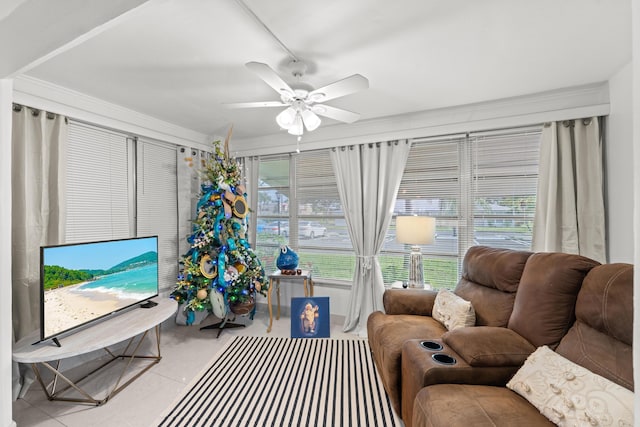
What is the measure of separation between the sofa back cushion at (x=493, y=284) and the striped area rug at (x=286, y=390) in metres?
0.98

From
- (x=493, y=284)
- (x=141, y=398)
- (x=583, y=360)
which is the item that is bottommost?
(x=141, y=398)

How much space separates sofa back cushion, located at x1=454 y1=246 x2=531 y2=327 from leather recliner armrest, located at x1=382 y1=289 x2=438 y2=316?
0.27 meters

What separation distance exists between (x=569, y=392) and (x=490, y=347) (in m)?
0.37

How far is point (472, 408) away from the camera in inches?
47.3

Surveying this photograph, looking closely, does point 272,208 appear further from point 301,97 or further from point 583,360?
point 583,360

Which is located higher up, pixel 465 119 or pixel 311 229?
pixel 465 119

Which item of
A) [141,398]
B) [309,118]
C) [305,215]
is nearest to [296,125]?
[309,118]

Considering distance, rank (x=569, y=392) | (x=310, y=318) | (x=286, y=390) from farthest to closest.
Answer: (x=310, y=318) → (x=286, y=390) → (x=569, y=392)

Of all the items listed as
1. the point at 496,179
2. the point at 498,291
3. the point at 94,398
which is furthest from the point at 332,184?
the point at 94,398

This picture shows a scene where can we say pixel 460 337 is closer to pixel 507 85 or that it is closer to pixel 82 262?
pixel 507 85

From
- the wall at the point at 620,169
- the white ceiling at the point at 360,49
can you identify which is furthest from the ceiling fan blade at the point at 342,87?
the wall at the point at 620,169

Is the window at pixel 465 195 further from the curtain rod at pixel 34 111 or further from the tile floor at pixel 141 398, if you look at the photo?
the curtain rod at pixel 34 111

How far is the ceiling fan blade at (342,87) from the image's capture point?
1.67 meters

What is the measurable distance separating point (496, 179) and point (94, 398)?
4.05 m
